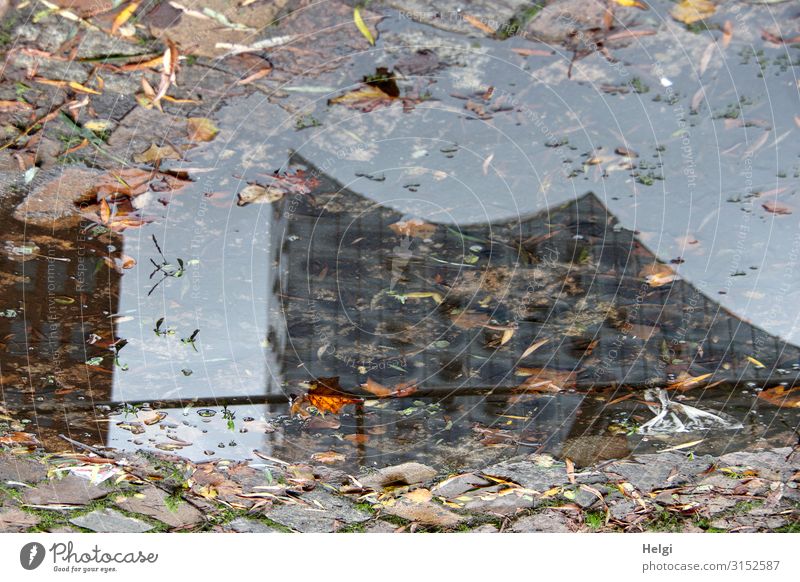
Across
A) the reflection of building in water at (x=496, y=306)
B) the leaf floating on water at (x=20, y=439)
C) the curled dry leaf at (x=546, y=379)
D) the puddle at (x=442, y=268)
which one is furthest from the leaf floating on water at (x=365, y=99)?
the leaf floating on water at (x=20, y=439)

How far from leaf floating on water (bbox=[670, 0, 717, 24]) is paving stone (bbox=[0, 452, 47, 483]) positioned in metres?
1.81

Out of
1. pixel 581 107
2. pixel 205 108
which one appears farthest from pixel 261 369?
pixel 581 107

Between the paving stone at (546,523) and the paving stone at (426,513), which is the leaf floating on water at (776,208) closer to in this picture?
the paving stone at (546,523)

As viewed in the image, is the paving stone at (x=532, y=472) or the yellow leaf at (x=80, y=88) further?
the paving stone at (x=532, y=472)

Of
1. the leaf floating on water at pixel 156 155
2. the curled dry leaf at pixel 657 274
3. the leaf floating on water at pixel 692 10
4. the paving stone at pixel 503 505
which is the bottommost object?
the paving stone at pixel 503 505

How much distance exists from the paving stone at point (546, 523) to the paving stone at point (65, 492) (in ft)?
3.81

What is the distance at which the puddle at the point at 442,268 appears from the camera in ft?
3.85

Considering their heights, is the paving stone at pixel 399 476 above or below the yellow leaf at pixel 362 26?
below

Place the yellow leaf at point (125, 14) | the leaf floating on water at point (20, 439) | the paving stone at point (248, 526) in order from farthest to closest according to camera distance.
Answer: the paving stone at point (248, 526), the leaf floating on water at point (20, 439), the yellow leaf at point (125, 14)

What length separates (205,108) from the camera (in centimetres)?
116

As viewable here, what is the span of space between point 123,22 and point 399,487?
49.5 inches

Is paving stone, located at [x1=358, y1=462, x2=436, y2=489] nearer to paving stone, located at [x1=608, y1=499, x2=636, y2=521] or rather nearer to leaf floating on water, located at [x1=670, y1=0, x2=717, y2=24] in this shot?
paving stone, located at [x1=608, y1=499, x2=636, y2=521]

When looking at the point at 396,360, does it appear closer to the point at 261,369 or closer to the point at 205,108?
the point at 261,369

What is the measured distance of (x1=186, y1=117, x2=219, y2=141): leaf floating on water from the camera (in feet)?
3.83
